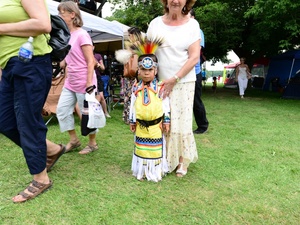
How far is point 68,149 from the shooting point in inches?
141

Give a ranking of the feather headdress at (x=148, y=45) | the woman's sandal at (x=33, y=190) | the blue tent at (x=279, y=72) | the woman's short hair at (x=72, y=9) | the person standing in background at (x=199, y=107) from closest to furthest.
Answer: the woman's sandal at (x=33, y=190) < the feather headdress at (x=148, y=45) < the woman's short hair at (x=72, y=9) < the person standing in background at (x=199, y=107) < the blue tent at (x=279, y=72)

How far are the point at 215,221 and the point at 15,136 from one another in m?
1.74

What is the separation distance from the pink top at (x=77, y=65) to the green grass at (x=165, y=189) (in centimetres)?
85

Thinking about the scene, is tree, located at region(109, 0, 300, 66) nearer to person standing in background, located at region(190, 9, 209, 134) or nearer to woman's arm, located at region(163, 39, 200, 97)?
person standing in background, located at region(190, 9, 209, 134)

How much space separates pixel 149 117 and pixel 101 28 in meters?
4.09

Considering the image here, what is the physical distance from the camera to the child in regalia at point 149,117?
2652 millimetres

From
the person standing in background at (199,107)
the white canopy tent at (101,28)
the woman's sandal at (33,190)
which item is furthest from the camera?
the white canopy tent at (101,28)

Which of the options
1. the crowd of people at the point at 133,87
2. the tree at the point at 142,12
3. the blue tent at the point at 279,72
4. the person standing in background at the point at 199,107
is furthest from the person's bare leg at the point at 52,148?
the blue tent at the point at 279,72

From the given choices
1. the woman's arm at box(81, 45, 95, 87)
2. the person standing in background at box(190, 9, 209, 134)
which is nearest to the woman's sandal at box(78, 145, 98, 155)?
the woman's arm at box(81, 45, 95, 87)

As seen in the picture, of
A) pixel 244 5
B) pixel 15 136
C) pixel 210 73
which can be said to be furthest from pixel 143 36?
pixel 210 73

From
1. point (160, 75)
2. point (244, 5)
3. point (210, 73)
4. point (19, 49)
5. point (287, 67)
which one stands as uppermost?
point (244, 5)

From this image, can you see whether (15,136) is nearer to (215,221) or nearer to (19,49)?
(19,49)

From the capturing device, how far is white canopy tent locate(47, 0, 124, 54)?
557cm

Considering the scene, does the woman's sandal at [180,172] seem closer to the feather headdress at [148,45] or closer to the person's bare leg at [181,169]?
the person's bare leg at [181,169]
